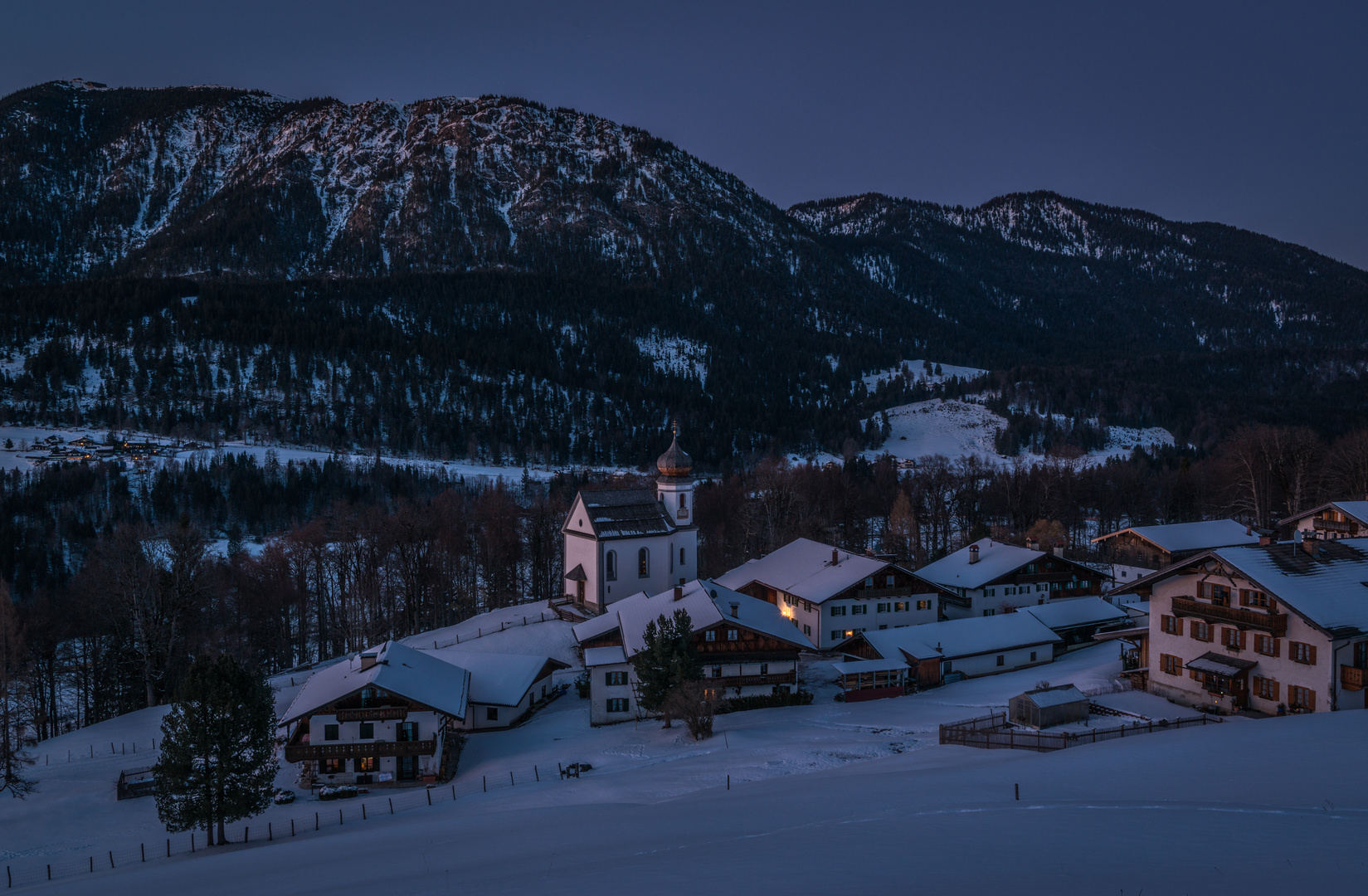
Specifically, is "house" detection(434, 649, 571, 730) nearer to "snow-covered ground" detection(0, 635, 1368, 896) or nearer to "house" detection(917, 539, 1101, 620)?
"snow-covered ground" detection(0, 635, 1368, 896)

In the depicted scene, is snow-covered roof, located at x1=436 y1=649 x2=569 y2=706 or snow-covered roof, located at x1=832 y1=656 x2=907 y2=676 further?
snow-covered roof, located at x1=832 y1=656 x2=907 y2=676

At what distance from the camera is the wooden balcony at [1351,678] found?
1122 inches

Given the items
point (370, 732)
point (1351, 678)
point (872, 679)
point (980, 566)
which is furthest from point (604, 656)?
point (980, 566)

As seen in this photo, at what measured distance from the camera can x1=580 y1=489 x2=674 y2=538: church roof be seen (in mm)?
55906

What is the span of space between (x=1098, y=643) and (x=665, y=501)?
3142cm

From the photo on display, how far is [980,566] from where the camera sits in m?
57.0

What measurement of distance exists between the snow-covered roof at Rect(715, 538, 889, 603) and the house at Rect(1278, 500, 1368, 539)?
92.3 feet

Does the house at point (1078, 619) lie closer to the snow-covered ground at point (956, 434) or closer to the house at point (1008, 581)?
the house at point (1008, 581)

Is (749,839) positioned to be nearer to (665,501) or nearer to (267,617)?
(665,501)

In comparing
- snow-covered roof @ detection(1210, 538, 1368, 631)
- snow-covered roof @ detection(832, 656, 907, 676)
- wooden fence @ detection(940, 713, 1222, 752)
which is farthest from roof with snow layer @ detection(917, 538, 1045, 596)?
wooden fence @ detection(940, 713, 1222, 752)

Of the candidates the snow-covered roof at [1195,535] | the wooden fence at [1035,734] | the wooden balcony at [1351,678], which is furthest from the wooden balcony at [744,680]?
the snow-covered roof at [1195,535]

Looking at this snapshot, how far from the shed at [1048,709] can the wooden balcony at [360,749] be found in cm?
2405

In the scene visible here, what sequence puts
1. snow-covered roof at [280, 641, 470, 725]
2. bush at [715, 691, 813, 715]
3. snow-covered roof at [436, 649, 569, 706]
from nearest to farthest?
1. snow-covered roof at [280, 641, 470, 725]
2. snow-covered roof at [436, 649, 569, 706]
3. bush at [715, 691, 813, 715]

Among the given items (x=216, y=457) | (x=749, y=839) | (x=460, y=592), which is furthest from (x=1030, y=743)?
(x=216, y=457)
